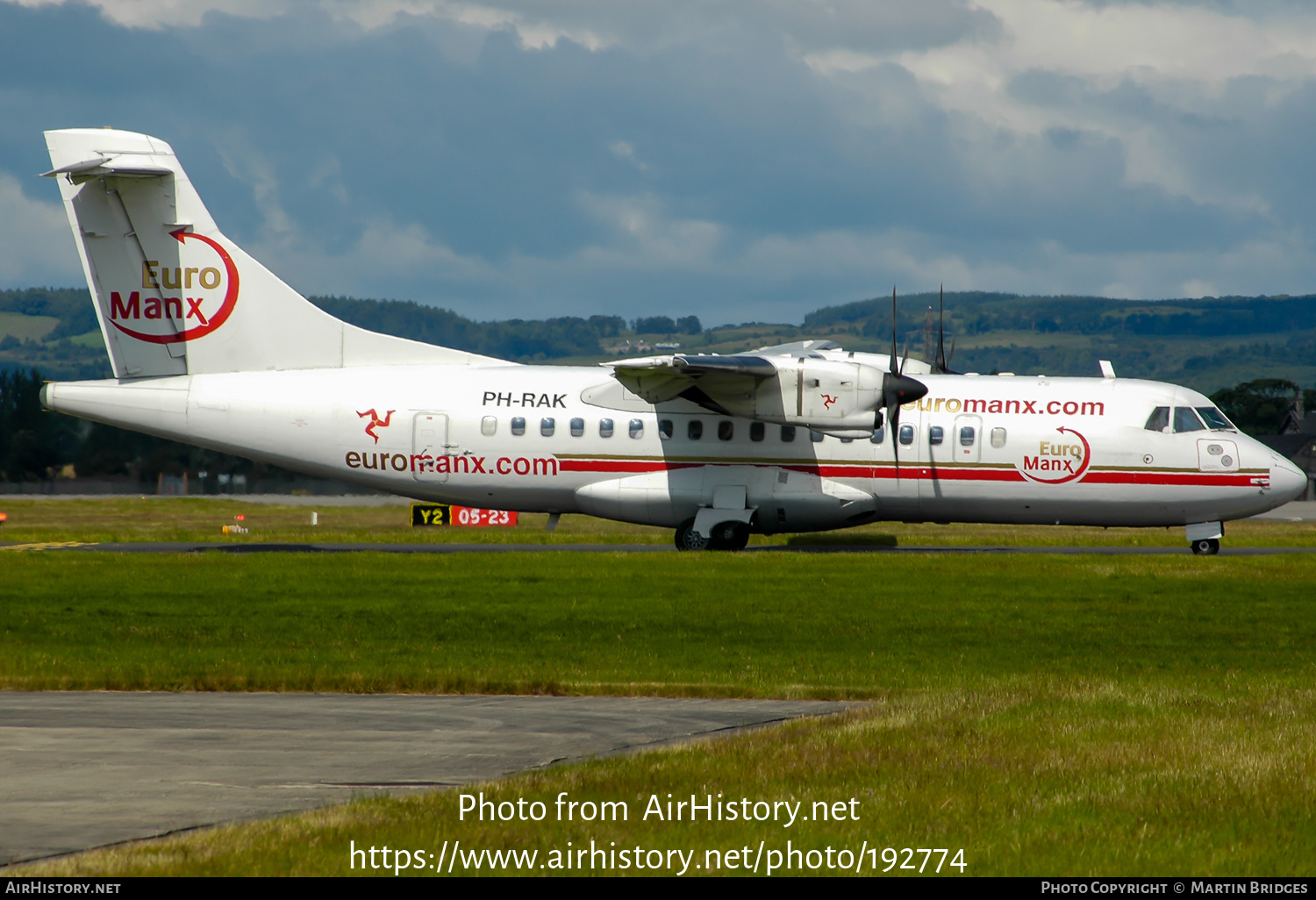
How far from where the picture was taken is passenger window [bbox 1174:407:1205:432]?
29141mm

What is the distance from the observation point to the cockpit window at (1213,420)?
29422mm

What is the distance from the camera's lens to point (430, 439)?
29.6 m

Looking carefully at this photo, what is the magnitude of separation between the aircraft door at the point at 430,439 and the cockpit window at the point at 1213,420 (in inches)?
671

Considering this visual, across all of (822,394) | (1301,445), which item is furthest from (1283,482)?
(1301,445)

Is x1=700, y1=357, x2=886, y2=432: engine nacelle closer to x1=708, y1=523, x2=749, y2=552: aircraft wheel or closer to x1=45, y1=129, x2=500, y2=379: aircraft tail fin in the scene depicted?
x1=708, y1=523, x2=749, y2=552: aircraft wheel

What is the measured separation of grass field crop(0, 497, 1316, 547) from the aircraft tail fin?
756 centimetres

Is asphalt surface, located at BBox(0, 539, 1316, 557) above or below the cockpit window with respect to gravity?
below

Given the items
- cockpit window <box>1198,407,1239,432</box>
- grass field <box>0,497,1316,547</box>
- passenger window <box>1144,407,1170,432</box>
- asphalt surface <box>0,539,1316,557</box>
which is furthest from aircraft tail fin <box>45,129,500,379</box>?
cockpit window <box>1198,407,1239,432</box>

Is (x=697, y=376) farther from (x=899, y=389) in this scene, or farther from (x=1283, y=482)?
(x=1283, y=482)

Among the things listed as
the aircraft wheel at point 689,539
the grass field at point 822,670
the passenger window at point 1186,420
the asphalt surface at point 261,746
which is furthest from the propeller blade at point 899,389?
the asphalt surface at point 261,746

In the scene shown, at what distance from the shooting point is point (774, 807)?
8156 mm

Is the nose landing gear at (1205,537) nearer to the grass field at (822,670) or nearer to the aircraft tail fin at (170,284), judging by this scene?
the grass field at (822,670)

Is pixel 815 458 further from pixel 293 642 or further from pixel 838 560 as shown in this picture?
pixel 293 642

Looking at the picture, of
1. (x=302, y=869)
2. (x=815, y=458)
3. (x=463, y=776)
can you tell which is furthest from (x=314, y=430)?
(x=302, y=869)
